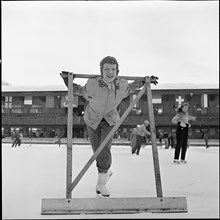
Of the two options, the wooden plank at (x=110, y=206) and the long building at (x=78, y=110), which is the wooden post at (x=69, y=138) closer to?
the wooden plank at (x=110, y=206)

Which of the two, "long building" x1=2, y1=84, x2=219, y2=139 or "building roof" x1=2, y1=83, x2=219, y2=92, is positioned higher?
"building roof" x1=2, y1=83, x2=219, y2=92

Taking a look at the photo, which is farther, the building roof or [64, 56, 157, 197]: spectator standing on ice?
the building roof

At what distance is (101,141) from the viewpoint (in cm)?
208

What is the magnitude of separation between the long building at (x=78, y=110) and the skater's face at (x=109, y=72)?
16.5 m

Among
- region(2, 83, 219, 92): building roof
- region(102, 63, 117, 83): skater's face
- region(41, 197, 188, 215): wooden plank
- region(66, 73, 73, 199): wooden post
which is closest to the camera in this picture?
region(41, 197, 188, 215): wooden plank

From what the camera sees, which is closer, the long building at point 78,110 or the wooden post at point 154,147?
the wooden post at point 154,147

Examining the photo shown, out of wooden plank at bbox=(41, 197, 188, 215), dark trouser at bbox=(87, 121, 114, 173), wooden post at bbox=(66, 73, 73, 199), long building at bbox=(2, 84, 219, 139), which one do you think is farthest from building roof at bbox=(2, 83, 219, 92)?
wooden plank at bbox=(41, 197, 188, 215)

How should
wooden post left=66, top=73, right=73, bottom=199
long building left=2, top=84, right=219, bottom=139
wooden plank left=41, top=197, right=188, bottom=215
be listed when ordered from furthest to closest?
long building left=2, top=84, right=219, bottom=139, wooden post left=66, top=73, right=73, bottom=199, wooden plank left=41, top=197, right=188, bottom=215

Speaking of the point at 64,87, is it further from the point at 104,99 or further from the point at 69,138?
the point at 69,138

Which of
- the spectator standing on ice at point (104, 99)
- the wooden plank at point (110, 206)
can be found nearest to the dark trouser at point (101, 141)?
the spectator standing on ice at point (104, 99)

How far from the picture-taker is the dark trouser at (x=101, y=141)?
2.03 metres

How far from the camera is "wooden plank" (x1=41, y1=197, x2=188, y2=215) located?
4.91ft

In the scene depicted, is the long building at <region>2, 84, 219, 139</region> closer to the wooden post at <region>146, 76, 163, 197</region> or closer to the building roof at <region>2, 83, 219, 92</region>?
the building roof at <region>2, 83, 219, 92</region>

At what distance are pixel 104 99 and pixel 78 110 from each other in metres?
19.2
